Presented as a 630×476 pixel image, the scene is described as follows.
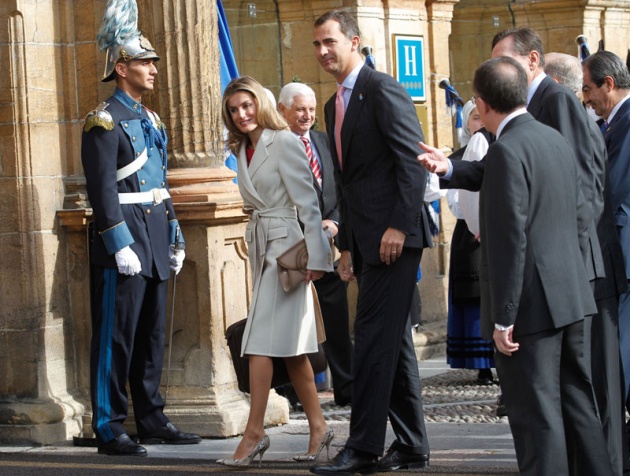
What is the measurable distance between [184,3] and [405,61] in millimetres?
4362

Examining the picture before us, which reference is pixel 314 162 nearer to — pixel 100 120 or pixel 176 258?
pixel 176 258

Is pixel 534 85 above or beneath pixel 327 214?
above

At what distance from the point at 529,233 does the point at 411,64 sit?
6971 mm

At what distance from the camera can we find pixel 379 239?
22.0 feet

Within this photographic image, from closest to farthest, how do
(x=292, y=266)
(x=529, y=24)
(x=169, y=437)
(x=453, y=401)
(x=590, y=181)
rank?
(x=590, y=181) → (x=292, y=266) → (x=169, y=437) → (x=453, y=401) → (x=529, y=24)

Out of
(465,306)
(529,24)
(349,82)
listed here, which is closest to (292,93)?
(465,306)

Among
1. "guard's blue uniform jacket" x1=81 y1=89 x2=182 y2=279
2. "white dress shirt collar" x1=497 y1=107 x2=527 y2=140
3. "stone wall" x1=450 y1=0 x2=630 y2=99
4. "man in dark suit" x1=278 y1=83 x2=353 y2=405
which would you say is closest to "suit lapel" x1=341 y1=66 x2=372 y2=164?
"white dress shirt collar" x1=497 y1=107 x2=527 y2=140

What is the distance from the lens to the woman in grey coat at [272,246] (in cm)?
712

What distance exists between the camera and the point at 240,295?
8.37 m

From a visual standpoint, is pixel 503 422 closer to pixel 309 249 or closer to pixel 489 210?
pixel 309 249

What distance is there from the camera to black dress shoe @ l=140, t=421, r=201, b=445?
7871 millimetres

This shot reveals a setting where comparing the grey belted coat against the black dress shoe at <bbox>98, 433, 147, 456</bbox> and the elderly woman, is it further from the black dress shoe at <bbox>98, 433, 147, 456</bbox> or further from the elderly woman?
the elderly woman

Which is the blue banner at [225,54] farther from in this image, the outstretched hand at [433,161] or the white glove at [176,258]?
the outstretched hand at [433,161]

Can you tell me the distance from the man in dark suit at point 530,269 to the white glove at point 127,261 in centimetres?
230
